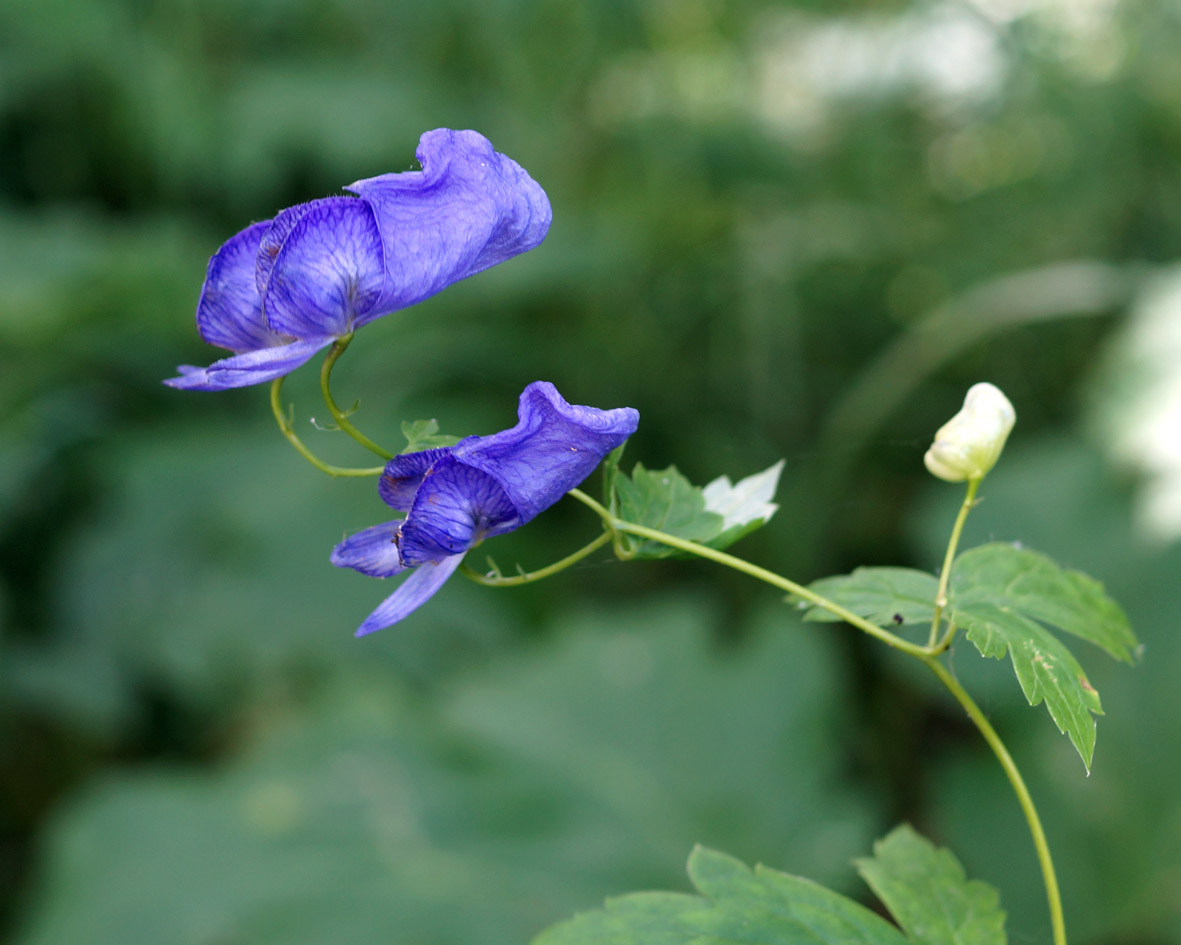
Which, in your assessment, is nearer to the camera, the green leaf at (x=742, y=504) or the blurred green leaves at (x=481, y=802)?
the green leaf at (x=742, y=504)

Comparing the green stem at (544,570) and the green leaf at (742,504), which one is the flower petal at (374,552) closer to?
the green stem at (544,570)

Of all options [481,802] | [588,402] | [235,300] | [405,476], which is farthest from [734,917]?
[588,402]

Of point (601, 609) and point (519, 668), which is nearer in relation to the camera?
point (519, 668)

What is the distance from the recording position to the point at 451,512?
394 millimetres

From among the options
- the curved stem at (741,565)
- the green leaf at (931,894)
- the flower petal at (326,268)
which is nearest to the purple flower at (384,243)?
the flower petal at (326,268)

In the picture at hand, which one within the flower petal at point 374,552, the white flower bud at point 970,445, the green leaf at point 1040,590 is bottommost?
the green leaf at point 1040,590

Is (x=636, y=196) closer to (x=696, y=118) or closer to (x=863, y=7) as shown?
(x=696, y=118)

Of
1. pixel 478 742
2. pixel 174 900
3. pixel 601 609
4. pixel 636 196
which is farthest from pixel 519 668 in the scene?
pixel 636 196

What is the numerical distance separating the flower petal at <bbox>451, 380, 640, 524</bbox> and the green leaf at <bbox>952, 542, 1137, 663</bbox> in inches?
8.0

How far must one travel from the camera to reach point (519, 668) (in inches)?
70.4

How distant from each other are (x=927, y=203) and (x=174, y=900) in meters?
2.20

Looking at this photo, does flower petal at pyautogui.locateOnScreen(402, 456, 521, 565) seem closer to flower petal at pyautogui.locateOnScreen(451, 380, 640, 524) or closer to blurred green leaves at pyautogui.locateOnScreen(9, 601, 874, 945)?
flower petal at pyautogui.locateOnScreen(451, 380, 640, 524)

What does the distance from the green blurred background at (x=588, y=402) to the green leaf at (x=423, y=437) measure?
3.26ft

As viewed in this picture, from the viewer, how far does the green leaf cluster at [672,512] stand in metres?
0.44
